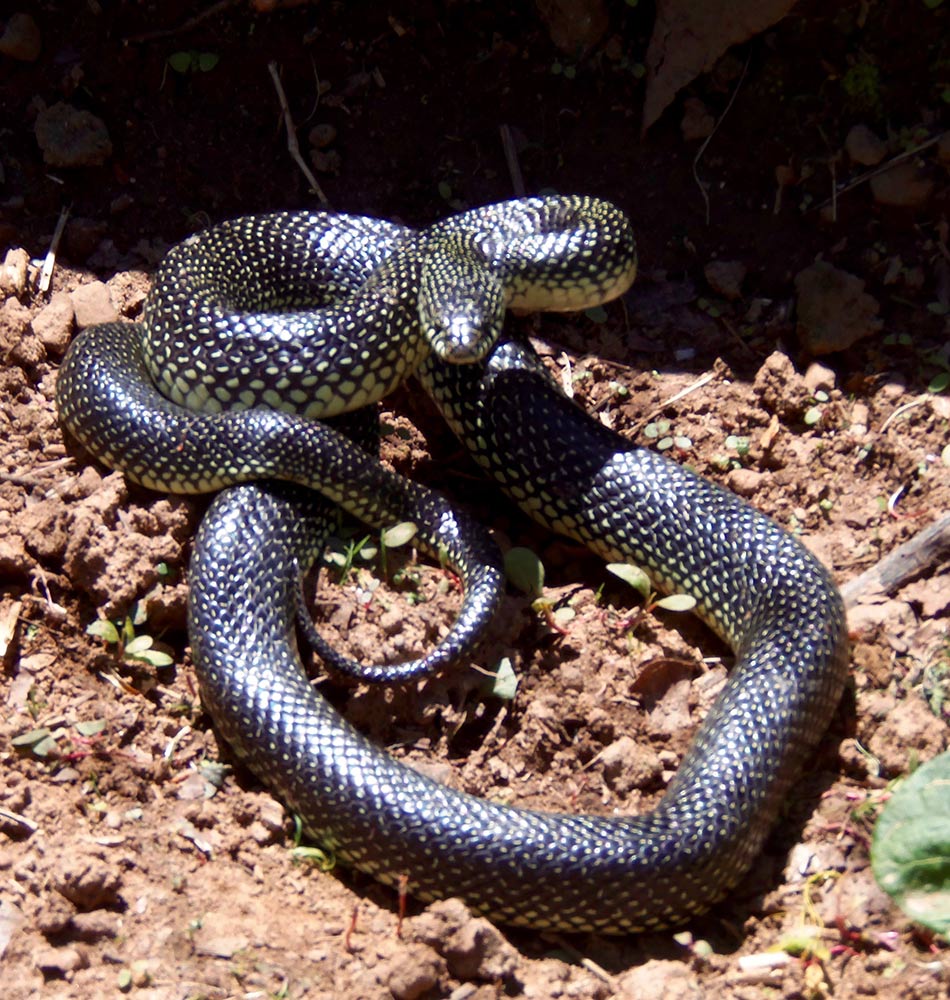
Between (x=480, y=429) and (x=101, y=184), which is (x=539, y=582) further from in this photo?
(x=101, y=184)

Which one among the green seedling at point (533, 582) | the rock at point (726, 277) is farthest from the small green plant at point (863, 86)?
the green seedling at point (533, 582)

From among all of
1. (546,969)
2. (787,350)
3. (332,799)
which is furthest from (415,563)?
(787,350)

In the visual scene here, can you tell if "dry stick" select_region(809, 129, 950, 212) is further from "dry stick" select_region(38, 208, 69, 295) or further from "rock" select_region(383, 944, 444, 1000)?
"rock" select_region(383, 944, 444, 1000)

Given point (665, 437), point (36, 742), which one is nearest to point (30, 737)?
point (36, 742)

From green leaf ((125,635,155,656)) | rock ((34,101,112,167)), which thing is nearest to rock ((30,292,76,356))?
rock ((34,101,112,167))

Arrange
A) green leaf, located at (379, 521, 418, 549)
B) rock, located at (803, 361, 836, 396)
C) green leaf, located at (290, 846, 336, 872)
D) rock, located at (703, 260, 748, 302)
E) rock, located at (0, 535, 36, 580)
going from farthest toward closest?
1. rock, located at (703, 260, 748, 302)
2. rock, located at (803, 361, 836, 396)
3. green leaf, located at (379, 521, 418, 549)
4. rock, located at (0, 535, 36, 580)
5. green leaf, located at (290, 846, 336, 872)
